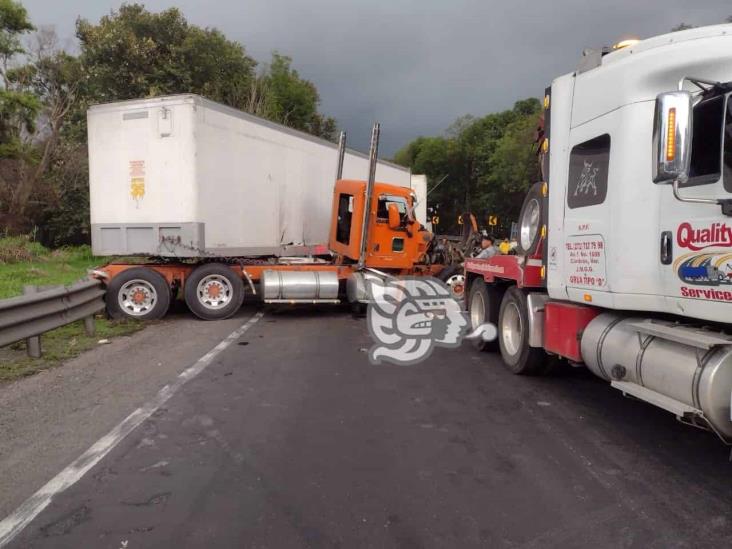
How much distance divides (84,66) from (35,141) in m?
5.30

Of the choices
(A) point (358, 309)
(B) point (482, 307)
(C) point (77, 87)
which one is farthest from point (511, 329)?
(C) point (77, 87)

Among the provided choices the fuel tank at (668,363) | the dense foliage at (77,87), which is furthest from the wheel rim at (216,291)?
the dense foliage at (77,87)

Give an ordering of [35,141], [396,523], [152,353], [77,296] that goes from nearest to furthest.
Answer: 1. [396,523]
2. [152,353]
3. [77,296]
4. [35,141]

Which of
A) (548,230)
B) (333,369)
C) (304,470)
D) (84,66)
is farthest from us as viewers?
(84,66)

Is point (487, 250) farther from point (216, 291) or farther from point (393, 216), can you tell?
point (216, 291)

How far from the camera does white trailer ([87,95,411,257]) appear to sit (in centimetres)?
1055

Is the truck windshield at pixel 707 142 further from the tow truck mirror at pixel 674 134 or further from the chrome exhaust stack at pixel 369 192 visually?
the chrome exhaust stack at pixel 369 192

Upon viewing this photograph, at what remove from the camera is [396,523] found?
11.8ft

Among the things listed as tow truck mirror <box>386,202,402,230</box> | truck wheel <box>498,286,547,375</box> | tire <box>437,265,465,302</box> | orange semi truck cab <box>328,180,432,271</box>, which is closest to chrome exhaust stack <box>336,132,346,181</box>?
orange semi truck cab <box>328,180,432,271</box>

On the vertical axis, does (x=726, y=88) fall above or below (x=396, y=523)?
above

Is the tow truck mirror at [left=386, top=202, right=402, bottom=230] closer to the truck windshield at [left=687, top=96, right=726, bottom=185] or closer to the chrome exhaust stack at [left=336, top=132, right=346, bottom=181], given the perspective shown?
the chrome exhaust stack at [left=336, top=132, right=346, bottom=181]

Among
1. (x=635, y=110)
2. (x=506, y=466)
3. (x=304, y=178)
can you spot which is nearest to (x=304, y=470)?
(x=506, y=466)

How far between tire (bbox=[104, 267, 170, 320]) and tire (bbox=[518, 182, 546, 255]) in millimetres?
6612

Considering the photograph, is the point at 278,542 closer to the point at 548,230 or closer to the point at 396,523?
the point at 396,523
